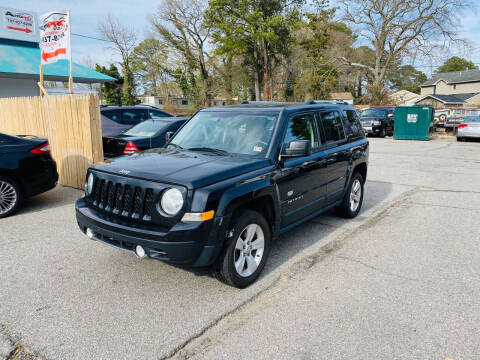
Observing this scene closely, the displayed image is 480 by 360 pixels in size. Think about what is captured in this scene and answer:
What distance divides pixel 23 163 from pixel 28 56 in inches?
593

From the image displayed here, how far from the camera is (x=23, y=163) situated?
6.14 m

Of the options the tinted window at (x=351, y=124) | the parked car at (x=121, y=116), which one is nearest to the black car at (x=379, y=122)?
the parked car at (x=121, y=116)

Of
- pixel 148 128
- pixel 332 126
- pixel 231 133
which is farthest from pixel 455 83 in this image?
pixel 231 133

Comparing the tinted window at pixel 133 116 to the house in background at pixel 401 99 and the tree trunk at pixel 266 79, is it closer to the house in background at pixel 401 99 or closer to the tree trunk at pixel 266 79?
the tree trunk at pixel 266 79

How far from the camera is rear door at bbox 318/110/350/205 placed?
196 inches

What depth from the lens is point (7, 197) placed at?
6004 mm

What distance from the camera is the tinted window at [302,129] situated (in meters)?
4.26

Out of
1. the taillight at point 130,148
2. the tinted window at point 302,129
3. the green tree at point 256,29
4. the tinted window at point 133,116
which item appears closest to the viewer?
the tinted window at point 302,129

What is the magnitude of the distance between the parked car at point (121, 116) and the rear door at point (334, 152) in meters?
5.81

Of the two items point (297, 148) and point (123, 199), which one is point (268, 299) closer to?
point (297, 148)

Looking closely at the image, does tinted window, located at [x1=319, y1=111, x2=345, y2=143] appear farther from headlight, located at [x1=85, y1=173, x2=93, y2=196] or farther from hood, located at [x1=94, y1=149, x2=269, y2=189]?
headlight, located at [x1=85, y1=173, x2=93, y2=196]

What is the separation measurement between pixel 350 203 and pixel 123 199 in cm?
376

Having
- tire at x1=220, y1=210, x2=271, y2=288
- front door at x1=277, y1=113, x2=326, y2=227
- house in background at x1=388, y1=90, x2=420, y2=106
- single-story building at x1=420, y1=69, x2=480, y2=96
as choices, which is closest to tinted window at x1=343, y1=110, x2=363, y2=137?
front door at x1=277, y1=113, x2=326, y2=227

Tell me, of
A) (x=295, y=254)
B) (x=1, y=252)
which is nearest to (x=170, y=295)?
(x=295, y=254)
